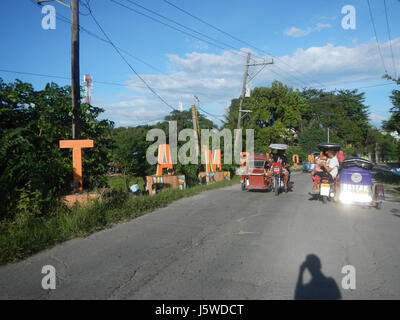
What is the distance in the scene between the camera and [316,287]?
4.30 m

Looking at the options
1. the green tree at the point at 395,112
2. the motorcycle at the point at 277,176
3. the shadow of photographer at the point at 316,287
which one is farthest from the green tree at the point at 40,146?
the green tree at the point at 395,112

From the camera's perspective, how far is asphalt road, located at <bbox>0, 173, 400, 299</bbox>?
13.7ft

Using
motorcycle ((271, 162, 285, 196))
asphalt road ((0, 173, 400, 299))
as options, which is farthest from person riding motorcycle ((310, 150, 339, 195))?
asphalt road ((0, 173, 400, 299))

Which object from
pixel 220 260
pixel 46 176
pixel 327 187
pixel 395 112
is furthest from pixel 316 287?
pixel 395 112

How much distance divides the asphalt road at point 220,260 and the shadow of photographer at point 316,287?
0.04ft

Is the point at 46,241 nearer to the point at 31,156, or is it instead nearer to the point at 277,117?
the point at 31,156

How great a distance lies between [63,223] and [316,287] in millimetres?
5222

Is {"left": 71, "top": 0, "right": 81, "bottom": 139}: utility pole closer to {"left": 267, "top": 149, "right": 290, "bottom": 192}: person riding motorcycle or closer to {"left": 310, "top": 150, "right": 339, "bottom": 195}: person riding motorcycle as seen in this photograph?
{"left": 310, "top": 150, "right": 339, "bottom": 195}: person riding motorcycle

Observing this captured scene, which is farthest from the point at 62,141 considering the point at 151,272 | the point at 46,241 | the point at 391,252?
the point at 391,252

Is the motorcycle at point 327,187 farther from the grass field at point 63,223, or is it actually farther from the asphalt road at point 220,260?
the grass field at point 63,223

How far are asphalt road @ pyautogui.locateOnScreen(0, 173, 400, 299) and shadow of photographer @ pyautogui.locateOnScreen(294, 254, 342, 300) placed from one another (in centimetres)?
1
